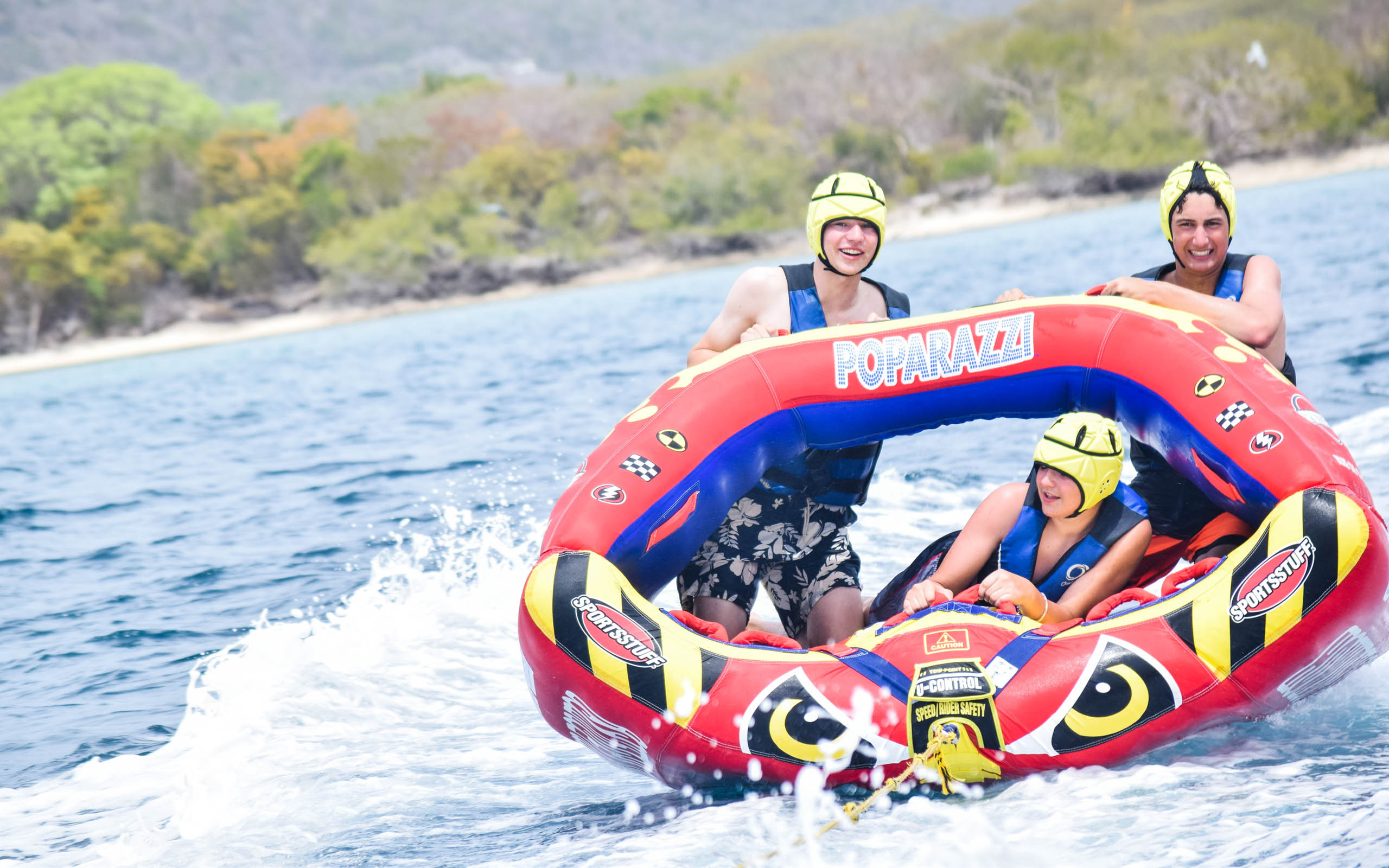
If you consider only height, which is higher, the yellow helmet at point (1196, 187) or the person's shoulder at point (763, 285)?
the yellow helmet at point (1196, 187)

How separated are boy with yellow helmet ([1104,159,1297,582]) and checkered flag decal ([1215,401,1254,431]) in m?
0.36

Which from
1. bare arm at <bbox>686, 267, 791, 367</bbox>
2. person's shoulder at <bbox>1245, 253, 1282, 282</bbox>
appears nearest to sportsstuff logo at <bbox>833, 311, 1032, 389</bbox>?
bare arm at <bbox>686, 267, 791, 367</bbox>

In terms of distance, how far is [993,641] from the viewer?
3.18 metres

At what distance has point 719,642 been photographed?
332cm

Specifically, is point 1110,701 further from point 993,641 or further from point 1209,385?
point 1209,385

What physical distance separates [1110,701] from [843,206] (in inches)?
66.6

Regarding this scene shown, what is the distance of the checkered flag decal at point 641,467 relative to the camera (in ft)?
11.7

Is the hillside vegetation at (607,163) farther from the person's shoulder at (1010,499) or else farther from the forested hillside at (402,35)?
the forested hillside at (402,35)

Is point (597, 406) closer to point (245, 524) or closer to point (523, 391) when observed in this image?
point (523, 391)

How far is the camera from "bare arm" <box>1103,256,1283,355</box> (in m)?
3.76

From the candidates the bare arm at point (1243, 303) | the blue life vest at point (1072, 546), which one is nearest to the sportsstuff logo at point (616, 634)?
the blue life vest at point (1072, 546)

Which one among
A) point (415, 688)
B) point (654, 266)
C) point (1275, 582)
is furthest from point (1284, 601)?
point (654, 266)

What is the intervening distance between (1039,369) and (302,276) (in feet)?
138

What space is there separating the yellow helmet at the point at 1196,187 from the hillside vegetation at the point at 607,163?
128 feet
